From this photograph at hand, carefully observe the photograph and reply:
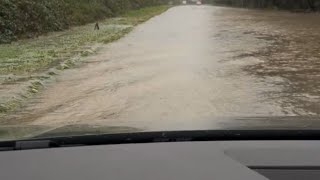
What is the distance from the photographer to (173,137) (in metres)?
2.71

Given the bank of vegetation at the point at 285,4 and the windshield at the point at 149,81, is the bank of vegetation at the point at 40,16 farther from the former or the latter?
the bank of vegetation at the point at 285,4

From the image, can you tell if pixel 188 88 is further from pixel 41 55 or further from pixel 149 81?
pixel 41 55

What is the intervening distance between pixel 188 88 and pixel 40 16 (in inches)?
659

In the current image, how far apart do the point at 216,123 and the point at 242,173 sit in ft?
2.53

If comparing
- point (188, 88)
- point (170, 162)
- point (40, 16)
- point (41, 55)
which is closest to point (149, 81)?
point (188, 88)

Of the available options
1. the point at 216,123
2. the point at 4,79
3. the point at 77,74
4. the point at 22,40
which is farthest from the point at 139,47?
the point at 216,123

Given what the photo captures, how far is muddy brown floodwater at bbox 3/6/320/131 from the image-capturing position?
896cm

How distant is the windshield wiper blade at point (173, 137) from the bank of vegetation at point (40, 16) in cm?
2048

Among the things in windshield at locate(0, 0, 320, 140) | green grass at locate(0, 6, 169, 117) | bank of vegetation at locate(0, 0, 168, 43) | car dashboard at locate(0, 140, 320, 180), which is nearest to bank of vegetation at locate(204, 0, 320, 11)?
bank of vegetation at locate(0, 0, 168, 43)

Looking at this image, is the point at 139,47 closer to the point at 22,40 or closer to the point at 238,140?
the point at 22,40

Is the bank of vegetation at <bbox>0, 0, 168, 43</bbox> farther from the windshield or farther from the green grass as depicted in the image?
the green grass

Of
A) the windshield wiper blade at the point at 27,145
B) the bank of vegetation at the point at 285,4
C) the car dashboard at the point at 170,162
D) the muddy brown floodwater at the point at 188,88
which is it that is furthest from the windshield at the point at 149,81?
the bank of vegetation at the point at 285,4

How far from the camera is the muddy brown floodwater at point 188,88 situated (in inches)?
353

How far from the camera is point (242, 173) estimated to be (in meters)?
2.26
